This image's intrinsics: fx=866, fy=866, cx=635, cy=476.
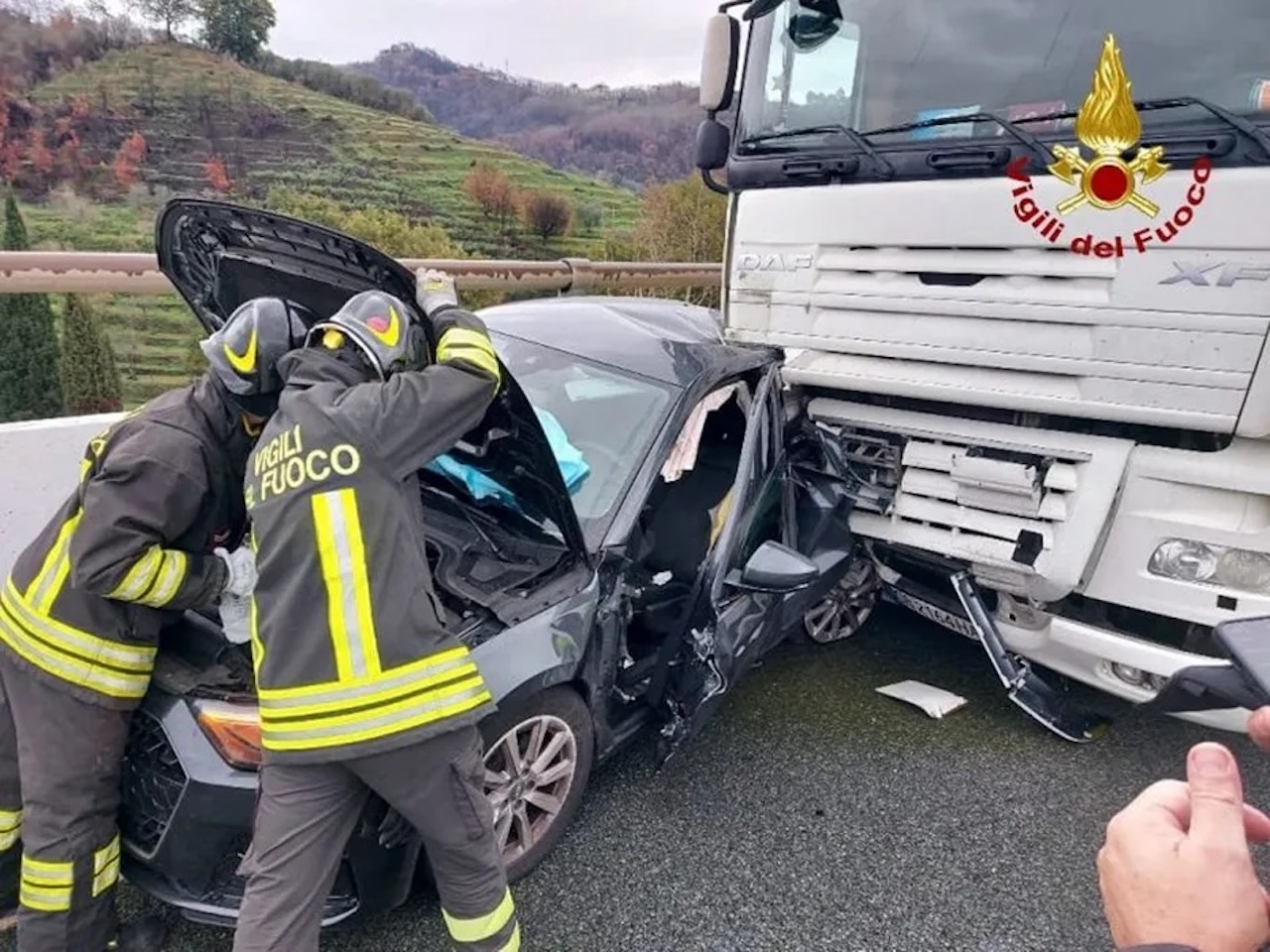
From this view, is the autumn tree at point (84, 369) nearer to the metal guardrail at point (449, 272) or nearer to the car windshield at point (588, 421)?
the metal guardrail at point (449, 272)

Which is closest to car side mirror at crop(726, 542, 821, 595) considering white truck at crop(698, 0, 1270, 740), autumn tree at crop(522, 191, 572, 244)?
white truck at crop(698, 0, 1270, 740)

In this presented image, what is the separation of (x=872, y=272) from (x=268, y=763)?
2.88 m

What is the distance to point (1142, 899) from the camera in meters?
0.83

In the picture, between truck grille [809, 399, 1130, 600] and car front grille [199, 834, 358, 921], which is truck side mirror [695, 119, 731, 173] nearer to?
truck grille [809, 399, 1130, 600]

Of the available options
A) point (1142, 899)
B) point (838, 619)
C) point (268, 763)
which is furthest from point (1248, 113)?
point (268, 763)

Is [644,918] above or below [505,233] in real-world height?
below

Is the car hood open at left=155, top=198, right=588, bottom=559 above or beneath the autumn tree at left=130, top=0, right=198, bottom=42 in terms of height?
beneath

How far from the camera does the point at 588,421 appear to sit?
3.02m

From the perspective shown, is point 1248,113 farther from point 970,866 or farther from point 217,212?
point 217,212

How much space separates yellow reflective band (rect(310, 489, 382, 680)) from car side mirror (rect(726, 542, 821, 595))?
1.27m

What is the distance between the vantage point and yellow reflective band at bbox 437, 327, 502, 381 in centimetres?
197

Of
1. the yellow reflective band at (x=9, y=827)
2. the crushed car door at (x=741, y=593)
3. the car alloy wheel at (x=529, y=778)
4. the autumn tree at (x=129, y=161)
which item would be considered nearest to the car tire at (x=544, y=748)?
the car alloy wheel at (x=529, y=778)

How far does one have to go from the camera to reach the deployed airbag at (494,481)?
109 inches

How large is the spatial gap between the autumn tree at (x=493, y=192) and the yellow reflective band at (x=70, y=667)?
16.1 metres
